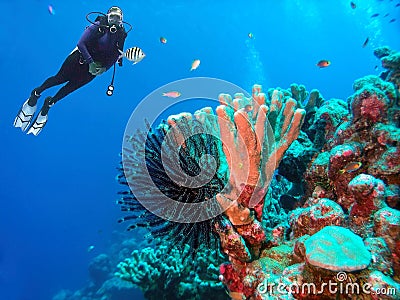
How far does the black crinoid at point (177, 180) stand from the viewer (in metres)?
2.63

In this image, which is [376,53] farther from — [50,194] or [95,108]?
[95,108]

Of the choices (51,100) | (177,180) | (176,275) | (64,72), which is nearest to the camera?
(177,180)

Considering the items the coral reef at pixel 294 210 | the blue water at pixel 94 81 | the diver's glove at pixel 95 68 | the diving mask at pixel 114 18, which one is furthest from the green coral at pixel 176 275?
the blue water at pixel 94 81

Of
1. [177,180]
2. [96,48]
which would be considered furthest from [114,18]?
[177,180]

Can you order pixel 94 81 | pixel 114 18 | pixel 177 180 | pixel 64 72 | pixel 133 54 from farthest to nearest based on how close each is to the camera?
pixel 94 81
pixel 64 72
pixel 133 54
pixel 114 18
pixel 177 180

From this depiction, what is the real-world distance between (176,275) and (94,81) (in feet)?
211

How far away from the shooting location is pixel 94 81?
201ft

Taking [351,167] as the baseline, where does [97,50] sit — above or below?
above

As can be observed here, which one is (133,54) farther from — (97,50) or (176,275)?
(176,275)

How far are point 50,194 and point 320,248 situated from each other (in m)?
61.3

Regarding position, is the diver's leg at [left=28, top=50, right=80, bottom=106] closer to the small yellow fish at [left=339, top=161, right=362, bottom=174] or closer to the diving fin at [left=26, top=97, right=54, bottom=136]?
the diving fin at [left=26, top=97, right=54, bottom=136]

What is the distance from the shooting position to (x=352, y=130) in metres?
3.19

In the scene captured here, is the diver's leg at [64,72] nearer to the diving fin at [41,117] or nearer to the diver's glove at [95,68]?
the diving fin at [41,117]

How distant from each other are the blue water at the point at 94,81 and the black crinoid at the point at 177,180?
21825 mm
